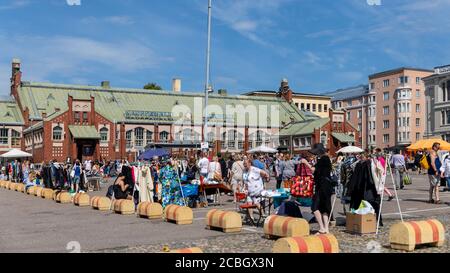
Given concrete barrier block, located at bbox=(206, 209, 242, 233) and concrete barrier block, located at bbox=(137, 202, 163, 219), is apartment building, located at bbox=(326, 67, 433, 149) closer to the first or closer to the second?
concrete barrier block, located at bbox=(137, 202, 163, 219)

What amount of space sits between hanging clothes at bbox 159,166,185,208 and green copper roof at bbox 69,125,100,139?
4625 centimetres

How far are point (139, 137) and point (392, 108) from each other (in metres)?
56.2

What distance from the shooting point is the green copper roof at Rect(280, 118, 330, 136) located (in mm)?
76125

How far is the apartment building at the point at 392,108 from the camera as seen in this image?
10344 cm

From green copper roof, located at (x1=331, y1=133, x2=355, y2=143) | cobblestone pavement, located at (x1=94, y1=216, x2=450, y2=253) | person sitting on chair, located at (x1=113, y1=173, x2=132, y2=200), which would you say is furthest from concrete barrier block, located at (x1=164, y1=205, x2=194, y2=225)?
green copper roof, located at (x1=331, y1=133, x2=355, y2=143)

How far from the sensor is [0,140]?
67.1 meters

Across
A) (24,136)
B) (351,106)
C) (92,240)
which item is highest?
(351,106)

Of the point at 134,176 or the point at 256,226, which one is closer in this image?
the point at 256,226

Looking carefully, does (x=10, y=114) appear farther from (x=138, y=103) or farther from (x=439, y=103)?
(x=439, y=103)

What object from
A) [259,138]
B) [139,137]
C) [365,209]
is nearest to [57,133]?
[139,137]
